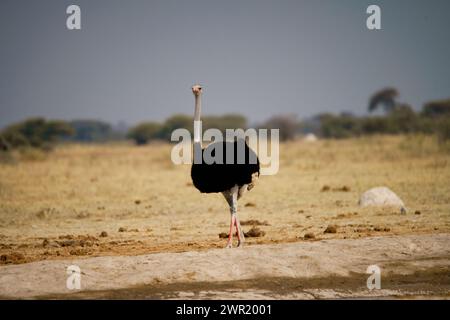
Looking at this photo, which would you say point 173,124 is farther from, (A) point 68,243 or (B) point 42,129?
(A) point 68,243

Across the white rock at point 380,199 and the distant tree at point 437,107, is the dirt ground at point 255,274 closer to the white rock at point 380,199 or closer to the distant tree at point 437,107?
the white rock at point 380,199

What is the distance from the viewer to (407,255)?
825 centimetres

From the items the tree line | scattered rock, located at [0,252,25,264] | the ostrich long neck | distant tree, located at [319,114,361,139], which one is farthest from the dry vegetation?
distant tree, located at [319,114,361,139]

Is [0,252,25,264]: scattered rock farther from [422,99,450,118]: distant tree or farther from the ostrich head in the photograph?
[422,99,450,118]: distant tree

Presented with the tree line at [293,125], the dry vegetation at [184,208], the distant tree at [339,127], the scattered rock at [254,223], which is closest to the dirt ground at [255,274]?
the dry vegetation at [184,208]

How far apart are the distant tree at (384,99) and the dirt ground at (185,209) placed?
A: 54.4 meters

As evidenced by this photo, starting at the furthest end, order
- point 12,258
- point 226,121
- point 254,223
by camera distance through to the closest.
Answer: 1. point 226,121
2. point 254,223
3. point 12,258

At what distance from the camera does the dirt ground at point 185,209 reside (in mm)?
10273

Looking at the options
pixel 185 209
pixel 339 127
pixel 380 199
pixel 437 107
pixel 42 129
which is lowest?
pixel 185 209

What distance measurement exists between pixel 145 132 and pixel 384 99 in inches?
1033

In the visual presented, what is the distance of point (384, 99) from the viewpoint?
79.1 m

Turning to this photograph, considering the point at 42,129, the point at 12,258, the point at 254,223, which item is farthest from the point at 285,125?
the point at 12,258
